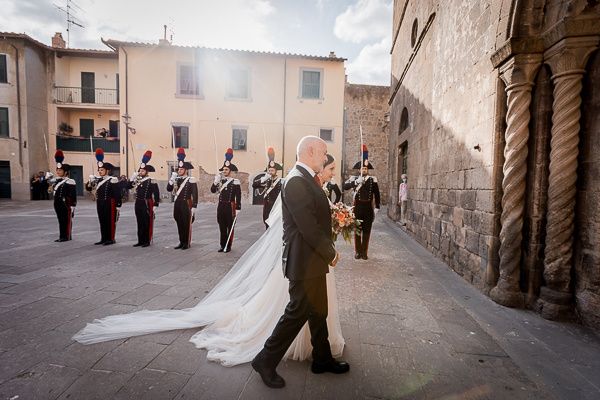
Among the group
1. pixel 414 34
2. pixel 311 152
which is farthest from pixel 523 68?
pixel 414 34

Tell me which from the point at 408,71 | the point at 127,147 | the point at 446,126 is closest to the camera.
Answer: the point at 446,126

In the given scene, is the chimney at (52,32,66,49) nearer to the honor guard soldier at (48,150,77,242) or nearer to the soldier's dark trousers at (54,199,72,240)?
the honor guard soldier at (48,150,77,242)

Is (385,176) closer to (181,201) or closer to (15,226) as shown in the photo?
(181,201)

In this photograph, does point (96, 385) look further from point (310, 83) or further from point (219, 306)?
point (310, 83)

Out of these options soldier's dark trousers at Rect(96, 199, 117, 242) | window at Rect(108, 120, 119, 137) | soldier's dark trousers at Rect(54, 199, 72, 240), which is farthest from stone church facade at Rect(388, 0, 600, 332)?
window at Rect(108, 120, 119, 137)

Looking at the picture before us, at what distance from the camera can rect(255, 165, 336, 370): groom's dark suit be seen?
2436mm

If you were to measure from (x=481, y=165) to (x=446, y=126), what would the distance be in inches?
80.9

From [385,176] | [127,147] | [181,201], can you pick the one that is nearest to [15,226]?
[181,201]

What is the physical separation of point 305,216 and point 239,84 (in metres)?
21.3

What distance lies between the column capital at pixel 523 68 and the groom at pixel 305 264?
3284 mm

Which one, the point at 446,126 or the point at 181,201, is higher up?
the point at 446,126

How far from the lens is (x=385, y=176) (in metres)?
25.8

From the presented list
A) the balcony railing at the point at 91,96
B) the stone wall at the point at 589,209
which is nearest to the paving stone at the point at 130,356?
the stone wall at the point at 589,209

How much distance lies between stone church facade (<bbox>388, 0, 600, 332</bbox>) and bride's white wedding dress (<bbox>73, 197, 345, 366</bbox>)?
2891mm
